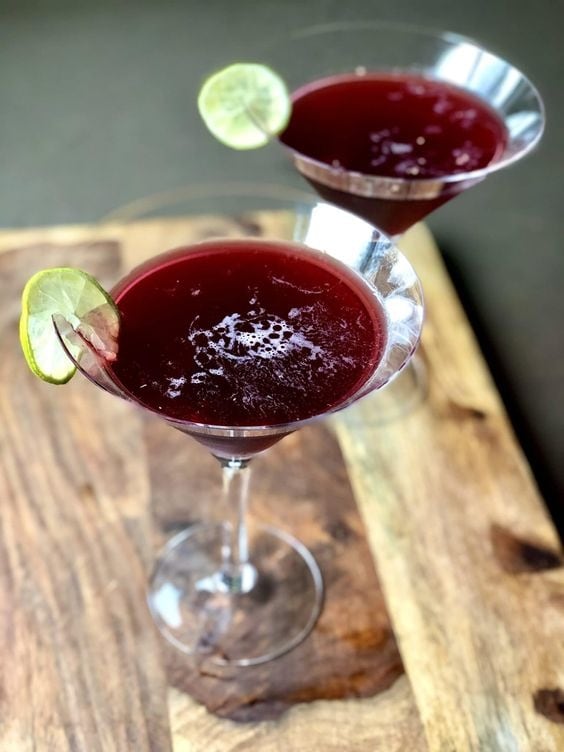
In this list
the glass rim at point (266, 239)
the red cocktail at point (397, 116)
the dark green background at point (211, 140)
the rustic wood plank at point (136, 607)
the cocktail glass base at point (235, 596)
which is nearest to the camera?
the glass rim at point (266, 239)

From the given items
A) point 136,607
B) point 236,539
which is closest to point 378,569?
point 236,539

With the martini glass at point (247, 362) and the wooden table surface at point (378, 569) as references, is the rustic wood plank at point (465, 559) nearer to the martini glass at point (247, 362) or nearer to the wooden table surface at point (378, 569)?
the wooden table surface at point (378, 569)

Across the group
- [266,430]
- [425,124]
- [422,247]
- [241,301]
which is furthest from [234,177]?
[266,430]

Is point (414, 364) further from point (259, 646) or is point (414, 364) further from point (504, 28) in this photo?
point (504, 28)

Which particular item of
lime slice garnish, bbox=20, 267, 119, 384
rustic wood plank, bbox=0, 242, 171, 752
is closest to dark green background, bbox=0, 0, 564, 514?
rustic wood plank, bbox=0, 242, 171, 752

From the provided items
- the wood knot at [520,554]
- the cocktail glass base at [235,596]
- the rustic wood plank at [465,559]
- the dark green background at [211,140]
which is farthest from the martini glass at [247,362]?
the dark green background at [211,140]

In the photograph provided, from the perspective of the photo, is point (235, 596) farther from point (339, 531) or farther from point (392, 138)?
point (392, 138)
